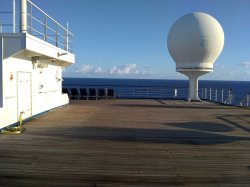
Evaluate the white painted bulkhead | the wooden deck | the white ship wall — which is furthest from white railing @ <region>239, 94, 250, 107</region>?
the white ship wall

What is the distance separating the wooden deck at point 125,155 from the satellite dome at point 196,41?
33.1 feet

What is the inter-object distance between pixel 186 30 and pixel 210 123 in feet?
33.1

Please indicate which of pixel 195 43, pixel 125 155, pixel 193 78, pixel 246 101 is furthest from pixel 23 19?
pixel 193 78

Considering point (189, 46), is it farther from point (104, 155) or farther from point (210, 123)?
point (104, 155)

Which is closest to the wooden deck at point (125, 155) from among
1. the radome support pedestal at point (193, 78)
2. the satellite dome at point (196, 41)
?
the satellite dome at point (196, 41)

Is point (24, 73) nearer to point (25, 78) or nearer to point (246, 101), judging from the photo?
point (25, 78)

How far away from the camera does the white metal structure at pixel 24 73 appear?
8.84 meters

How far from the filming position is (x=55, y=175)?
15.8 feet

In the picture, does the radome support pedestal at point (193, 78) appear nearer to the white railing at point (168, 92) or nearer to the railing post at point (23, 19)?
the white railing at point (168, 92)

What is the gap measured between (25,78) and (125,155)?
5.46 m

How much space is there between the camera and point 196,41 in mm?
19500

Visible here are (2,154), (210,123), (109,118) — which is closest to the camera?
(2,154)

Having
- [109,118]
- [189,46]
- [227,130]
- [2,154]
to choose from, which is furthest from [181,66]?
[2,154]

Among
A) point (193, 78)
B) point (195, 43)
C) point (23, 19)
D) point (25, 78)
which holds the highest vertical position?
point (195, 43)
